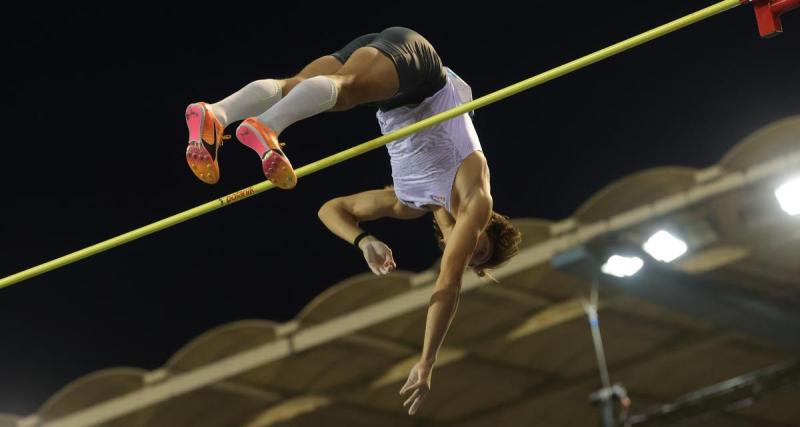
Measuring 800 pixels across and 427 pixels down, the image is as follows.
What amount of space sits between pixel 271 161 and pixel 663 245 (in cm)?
593

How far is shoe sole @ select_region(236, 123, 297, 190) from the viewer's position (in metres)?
5.70

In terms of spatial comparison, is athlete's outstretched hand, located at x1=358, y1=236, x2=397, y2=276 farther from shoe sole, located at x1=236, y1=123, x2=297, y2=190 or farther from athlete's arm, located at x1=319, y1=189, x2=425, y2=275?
shoe sole, located at x1=236, y1=123, x2=297, y2=190

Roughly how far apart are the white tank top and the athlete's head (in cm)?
24

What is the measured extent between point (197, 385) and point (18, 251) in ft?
8.87

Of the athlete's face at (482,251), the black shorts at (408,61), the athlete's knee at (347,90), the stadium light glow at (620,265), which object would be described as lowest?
the athlete's face at (482,251)

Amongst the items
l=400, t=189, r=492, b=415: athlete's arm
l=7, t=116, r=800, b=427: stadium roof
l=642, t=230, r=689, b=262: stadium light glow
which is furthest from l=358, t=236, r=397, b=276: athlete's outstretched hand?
l=642, t=230, r=689, b=262: stadium light glow

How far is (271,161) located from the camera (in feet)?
18.7

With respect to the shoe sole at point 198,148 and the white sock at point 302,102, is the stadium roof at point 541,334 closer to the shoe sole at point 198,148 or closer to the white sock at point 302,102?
the white sock at point 302,102

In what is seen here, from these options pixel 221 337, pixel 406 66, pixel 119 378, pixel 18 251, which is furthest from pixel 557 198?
pixel 406 66

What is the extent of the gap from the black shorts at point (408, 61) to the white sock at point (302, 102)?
327 mm

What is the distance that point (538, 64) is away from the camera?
12.8 meters

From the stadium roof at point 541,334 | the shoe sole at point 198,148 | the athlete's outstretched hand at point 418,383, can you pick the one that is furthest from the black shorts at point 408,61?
the stadium roof at point 541,334

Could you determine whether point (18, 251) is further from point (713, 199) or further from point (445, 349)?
point (713, 199)

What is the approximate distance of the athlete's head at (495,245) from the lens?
6320 millimetres
